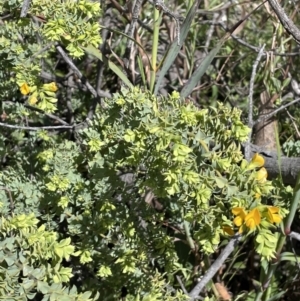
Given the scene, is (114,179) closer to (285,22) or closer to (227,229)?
(227,229)

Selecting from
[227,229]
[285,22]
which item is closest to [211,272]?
[227,229]

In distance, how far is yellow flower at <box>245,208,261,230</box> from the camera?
1074mm

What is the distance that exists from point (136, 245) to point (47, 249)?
1.02ft

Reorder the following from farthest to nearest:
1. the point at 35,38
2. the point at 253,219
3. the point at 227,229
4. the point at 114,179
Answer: the point at 35,38 → the point at 114,179 → the point at 227,229 → the point at 253,219

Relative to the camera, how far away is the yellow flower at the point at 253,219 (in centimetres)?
107

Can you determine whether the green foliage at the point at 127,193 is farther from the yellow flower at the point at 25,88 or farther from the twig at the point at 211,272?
the yellow flower at the point at 25,88

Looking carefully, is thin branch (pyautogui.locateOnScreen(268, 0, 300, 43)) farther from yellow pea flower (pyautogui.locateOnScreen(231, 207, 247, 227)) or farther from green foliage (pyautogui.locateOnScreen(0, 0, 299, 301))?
yellow pea flower (pyautogui.locateOnScreen(231, 207, 247, 227))

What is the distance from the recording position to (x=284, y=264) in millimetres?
1889

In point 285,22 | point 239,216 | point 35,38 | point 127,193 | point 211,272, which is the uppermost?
point 285,22

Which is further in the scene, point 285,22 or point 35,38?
point 35,38

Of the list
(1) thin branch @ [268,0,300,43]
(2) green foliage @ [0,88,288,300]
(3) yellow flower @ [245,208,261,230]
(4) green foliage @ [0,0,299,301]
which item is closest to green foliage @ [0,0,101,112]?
(4) green foliage @ [0,0,299,301]

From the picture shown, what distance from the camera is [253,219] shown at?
108cm

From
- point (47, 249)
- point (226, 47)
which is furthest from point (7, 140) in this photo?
point (226, 47)

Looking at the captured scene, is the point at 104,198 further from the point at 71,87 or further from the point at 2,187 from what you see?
the point at 71,87
